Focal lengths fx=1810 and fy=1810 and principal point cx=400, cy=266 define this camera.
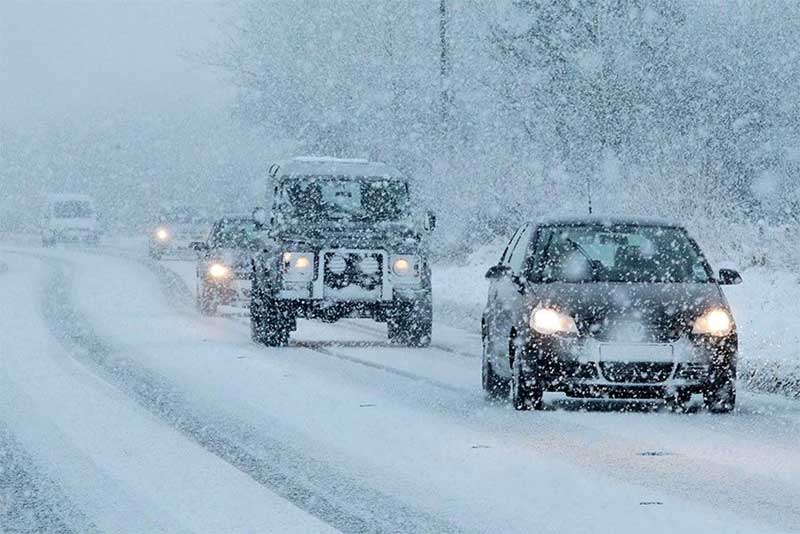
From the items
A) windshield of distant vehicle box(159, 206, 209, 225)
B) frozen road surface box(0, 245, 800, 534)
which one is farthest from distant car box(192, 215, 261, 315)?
windshield of distant vehicle box(159, 206, 209, 225)

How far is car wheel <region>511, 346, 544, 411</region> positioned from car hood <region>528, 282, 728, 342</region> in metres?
0.49

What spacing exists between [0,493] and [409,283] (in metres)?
11.4

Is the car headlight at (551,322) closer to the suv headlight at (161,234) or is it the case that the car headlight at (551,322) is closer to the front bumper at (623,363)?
the front bumper at (623,363)

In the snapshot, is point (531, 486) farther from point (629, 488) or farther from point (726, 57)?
point (726, 57)

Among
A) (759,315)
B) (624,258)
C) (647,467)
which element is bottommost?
(759,315)

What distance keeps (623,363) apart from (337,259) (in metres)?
7.65

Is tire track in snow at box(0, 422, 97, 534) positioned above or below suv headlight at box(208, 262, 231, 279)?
above

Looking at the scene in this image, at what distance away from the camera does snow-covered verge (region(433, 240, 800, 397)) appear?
15.7 metres

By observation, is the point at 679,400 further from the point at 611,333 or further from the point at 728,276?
the point at 728,276

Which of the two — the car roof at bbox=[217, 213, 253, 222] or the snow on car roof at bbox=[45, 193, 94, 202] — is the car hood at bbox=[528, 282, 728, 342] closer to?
the car roof at bbox=[217, 213, 253, 222]

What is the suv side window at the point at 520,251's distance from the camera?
1419 centimetres

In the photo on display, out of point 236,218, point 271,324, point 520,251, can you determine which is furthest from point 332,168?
point 520,251

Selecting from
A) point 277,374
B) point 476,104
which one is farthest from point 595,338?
point 476,104

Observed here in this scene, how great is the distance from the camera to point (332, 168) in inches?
856
